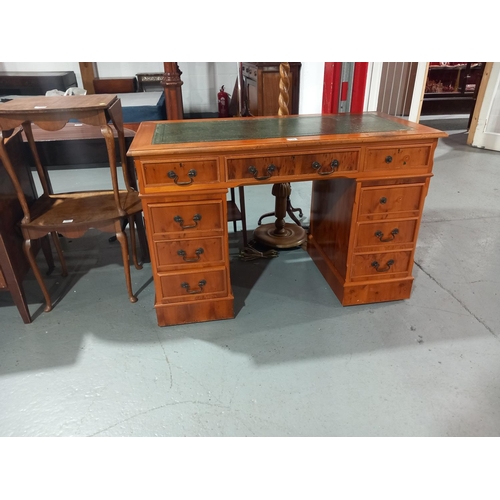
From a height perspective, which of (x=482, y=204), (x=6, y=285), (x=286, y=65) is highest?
(x=286, y=65)

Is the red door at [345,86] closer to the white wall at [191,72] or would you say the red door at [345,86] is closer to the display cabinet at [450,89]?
the white wall at [191,72]

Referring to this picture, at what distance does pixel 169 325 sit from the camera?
6.56 ft

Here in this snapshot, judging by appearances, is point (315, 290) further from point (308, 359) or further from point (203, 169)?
point (203, 169)

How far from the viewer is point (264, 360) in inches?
70.1

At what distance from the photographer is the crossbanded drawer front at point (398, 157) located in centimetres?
179

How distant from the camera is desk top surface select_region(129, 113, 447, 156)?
1.68 metres

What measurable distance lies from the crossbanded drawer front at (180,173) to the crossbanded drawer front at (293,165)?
0.08 m

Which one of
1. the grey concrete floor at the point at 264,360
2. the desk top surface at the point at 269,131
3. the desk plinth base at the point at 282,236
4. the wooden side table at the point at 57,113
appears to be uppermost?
the wooden side table at the point at 57,113

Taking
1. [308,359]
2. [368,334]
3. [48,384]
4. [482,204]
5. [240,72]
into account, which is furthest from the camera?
[240,72]

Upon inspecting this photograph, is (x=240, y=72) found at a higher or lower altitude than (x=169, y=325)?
higher

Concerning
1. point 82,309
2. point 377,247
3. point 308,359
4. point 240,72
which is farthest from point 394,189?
point 240,72

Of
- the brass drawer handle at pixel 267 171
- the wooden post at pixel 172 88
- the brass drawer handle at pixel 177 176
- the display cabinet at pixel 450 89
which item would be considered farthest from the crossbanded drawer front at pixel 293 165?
the display cabinet at pixel 450 89

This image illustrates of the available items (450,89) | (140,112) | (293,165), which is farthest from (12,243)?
(450,89)

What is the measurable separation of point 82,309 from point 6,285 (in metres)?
0.37
